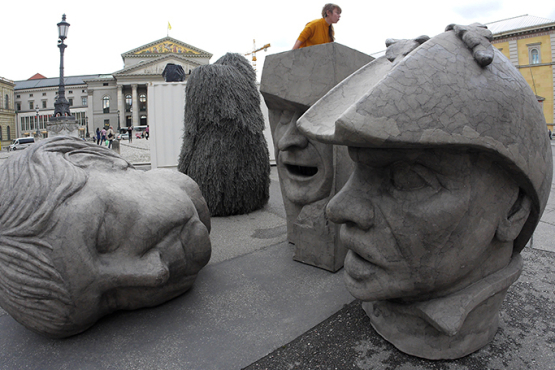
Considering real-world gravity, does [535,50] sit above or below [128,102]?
below

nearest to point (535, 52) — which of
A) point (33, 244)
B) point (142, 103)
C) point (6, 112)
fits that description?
point (33, 244)

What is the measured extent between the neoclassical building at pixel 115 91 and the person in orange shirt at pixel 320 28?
56412 mm

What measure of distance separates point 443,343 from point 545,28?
104ft

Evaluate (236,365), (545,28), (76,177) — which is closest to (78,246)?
(76,177)

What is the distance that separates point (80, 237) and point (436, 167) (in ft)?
5.43

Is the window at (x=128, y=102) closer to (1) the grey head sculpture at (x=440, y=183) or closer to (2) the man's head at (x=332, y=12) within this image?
(2) the man's head at (x=332, y=12)

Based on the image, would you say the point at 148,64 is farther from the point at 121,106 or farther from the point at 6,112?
the point at 6,112

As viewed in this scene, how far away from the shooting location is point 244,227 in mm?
4055

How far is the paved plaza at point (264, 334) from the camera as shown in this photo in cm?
Answer: 172

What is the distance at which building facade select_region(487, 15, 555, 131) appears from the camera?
992 inches

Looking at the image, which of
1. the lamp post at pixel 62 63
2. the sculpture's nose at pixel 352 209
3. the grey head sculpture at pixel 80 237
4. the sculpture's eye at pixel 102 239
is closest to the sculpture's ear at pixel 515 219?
the sculpture's nose at pixel 352 209

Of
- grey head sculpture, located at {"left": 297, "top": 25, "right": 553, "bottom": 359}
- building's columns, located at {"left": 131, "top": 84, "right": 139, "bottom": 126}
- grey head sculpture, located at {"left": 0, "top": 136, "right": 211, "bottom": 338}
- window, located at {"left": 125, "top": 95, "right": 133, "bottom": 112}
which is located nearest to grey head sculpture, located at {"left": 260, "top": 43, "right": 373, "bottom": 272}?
grey head sculpture, located at {"left": 297, "top": 25, "right": 553, "bottom": 359}

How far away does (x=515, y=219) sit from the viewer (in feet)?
5.02

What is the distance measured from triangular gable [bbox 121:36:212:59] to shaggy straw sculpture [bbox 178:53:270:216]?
62.2 meters
